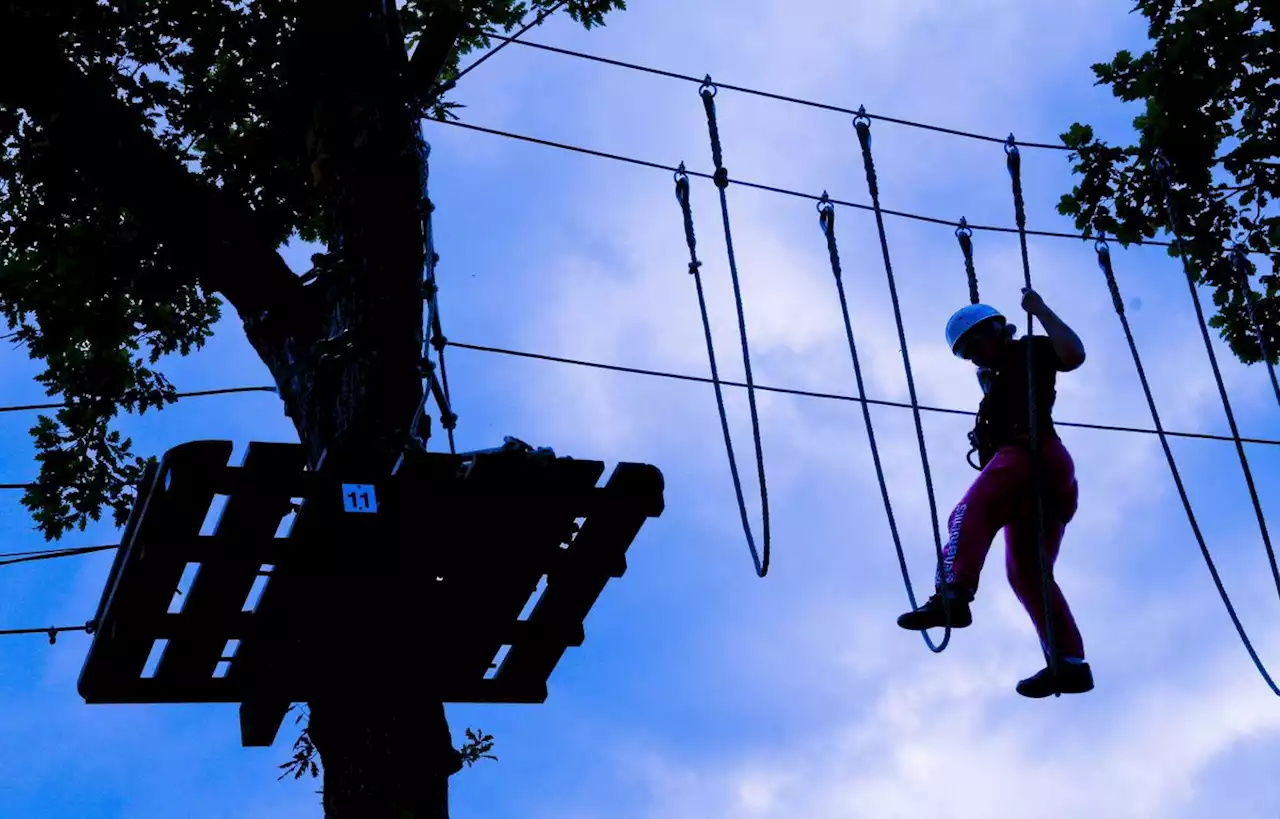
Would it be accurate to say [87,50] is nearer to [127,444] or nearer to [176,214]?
[176,214]

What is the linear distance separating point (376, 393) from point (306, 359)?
34 centimetres

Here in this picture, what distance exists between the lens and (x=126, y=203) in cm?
593

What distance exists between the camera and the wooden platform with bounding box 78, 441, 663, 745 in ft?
15.1

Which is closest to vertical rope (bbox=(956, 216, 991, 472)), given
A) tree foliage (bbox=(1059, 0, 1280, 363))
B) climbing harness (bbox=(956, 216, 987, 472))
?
climbing harness (bbox=(956, 216, 987, 472))

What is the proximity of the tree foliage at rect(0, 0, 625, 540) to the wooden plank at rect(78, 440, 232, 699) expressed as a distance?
1590mm

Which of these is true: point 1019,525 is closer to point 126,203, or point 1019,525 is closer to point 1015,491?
point 1015,491

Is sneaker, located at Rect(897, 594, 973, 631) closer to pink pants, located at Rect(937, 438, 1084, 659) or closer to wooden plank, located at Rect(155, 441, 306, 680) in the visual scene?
pink pants, located at Rect(937, 438, 1084, 659)

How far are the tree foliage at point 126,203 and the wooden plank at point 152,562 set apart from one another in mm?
1590

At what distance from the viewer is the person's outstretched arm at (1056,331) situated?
523 cm

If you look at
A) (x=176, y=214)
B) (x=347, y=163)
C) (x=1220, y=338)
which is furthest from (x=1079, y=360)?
(x=1220, y=338)

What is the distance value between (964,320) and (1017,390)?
11.2 inches

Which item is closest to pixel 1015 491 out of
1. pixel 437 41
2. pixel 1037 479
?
pixel 1037 479

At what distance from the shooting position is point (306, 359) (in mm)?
5812

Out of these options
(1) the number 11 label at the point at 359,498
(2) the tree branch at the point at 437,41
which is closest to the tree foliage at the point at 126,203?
(2) the tree branch at the point at 437,41
